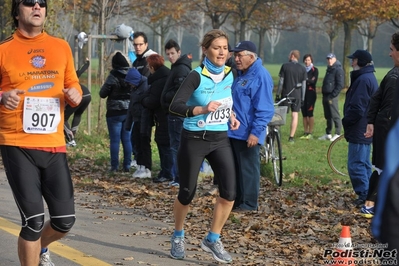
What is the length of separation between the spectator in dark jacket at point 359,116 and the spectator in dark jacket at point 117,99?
12.5 ft

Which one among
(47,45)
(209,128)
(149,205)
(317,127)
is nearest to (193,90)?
(209,128)

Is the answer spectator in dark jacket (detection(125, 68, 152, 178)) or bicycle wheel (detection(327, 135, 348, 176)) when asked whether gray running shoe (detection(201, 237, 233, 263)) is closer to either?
spectator in dark jacket (detection(125, 68, 152, 178))

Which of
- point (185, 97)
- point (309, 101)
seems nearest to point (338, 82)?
point (309, 101)

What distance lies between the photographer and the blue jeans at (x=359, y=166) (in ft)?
33.8

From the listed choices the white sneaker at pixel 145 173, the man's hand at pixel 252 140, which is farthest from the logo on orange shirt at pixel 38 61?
the white sneaker at pixel 145 173

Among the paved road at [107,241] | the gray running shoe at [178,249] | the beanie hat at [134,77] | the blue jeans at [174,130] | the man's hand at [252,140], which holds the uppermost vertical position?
the beanie hat at [134,77]

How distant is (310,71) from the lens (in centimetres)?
2053

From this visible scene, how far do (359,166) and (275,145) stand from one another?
7.94 ft

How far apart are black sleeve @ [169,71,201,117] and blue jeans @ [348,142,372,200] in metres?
3.95

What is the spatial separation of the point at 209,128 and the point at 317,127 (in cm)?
1521

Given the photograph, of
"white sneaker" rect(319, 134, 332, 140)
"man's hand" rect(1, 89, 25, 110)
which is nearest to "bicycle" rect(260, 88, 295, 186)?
"white sneaker" rect(319, 134, 332, 140)

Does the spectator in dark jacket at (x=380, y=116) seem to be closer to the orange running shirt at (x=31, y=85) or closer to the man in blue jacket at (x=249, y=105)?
the man in blue jacket at (x=249, y=105)

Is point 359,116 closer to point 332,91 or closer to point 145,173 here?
point 145,173

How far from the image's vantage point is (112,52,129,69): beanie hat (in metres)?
12.7
